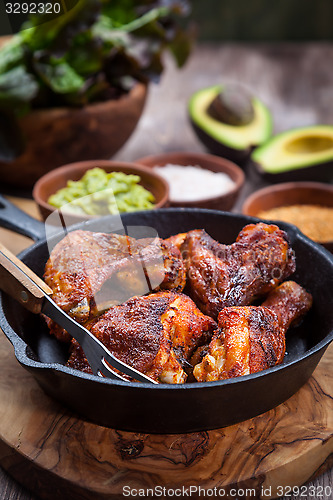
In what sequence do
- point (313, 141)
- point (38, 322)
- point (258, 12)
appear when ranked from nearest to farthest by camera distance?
point (38, 322) → point (313, 141) → point (258, 12)

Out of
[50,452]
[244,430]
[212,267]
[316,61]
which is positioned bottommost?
[316,61]

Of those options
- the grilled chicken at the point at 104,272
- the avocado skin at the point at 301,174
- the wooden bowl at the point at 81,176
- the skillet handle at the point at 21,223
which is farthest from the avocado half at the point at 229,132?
the grilled chicken at the point at 104,272

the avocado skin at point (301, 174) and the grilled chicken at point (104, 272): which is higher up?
the grilled chicken at point (104, 272)

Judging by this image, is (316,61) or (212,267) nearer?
(212,267)

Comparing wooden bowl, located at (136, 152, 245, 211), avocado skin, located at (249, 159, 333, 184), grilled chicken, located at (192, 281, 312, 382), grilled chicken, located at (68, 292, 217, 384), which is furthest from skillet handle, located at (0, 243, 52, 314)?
avocado skin, located at (249, 159, 333, 184)

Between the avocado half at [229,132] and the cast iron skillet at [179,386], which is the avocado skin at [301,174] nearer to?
the avocado half at [229,132]

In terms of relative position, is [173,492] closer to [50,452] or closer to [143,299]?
[50,452]

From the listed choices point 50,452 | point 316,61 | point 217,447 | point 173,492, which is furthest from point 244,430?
point 316,61
